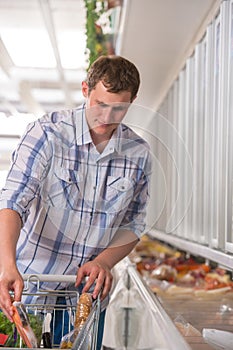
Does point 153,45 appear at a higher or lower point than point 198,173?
higher

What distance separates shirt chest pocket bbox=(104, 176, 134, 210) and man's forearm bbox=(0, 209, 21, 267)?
345 mm

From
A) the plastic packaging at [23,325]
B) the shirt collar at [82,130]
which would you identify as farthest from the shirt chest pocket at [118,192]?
the plastic packaging at [23,325]

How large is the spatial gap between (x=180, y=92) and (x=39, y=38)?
2993 mm

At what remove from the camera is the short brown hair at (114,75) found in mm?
2197

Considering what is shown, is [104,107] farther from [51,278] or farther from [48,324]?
[48,324]

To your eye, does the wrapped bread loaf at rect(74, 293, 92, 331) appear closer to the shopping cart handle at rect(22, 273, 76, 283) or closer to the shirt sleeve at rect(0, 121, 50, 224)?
the shopping cart handle at rect(22, 273, 76, 283)

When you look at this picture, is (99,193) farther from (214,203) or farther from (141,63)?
(141,63)

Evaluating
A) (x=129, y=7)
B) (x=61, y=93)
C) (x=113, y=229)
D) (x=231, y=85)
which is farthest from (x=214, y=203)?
(x=61, y=93)

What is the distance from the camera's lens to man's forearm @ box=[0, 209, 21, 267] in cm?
189

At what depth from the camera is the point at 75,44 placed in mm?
8758

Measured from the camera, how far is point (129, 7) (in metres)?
4.68

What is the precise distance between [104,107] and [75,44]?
665 centimetres

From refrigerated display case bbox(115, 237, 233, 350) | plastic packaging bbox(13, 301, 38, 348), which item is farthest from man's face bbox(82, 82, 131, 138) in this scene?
plastic packaging bbox(13, 301, 38, 348)

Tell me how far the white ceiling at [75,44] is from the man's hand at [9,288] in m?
2.49
